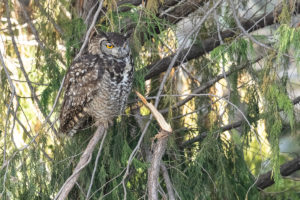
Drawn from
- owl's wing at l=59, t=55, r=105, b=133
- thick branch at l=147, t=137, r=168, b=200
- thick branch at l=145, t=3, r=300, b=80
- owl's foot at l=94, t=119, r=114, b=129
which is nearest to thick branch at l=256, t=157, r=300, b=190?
thick branch at l=145, t=3, r=300, b=80

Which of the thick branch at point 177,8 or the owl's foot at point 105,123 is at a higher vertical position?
the thick branch at point 177,8

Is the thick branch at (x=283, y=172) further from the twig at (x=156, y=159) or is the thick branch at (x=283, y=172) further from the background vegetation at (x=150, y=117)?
the twig at (x=156, y=159)

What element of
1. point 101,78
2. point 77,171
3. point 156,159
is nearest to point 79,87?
point 101,78

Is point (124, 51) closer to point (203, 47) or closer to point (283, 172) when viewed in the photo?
point (203, 47)

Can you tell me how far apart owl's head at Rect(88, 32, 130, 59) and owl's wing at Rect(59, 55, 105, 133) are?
6 centimetres

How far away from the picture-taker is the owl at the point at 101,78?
3295mm

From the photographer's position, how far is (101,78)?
3.32 metres

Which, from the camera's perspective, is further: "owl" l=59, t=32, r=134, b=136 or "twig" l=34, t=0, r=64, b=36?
"twig" l=34, t=0, r=64, b=36

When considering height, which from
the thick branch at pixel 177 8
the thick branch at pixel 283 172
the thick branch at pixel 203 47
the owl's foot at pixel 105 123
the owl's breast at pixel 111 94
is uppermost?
the thick branch at pixel 177 8

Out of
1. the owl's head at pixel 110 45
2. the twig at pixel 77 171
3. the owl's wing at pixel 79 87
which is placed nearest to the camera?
the twig at pixel 77 171

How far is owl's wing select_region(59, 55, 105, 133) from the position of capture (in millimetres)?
3307

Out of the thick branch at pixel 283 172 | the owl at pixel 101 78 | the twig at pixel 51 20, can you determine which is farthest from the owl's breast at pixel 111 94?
the thick branch at pixel 283 172

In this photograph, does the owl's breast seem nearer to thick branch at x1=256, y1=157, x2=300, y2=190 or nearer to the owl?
the owl

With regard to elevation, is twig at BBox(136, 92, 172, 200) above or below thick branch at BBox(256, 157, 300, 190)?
above
